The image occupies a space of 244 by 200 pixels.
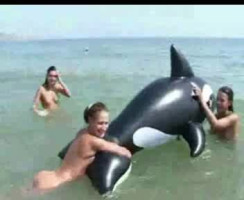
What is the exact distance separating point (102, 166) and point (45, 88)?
21.1ft

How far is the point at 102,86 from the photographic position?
2102 centimetres

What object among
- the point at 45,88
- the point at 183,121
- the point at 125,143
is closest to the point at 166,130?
the point at 183,121

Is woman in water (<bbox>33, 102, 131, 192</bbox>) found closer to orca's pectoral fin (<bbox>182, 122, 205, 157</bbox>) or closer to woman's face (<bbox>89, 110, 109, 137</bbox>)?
woman's face (<bbox>89, 110, 109, 137</bbox>)

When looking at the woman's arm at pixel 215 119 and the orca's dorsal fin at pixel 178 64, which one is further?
the orca's dorsal fin at pixel 178 64

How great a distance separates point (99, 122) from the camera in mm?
7938

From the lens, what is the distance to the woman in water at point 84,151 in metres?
7.97

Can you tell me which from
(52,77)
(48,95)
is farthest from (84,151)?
(48,95)

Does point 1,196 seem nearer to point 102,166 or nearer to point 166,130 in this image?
point 102,166

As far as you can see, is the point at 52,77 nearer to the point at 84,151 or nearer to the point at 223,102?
the point at 223,102

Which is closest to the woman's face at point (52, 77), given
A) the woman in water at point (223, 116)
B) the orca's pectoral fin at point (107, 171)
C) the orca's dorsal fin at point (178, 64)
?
the orca's dorsal fin at point (178, 64)

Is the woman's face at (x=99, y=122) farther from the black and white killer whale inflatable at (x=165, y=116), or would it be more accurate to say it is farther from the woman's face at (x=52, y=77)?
the woman's face at (x=52, y=77)

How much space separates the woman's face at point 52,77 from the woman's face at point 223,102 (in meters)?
4.81

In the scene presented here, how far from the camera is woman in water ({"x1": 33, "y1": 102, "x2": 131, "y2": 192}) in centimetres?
797

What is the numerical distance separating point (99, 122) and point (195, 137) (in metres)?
2.21
